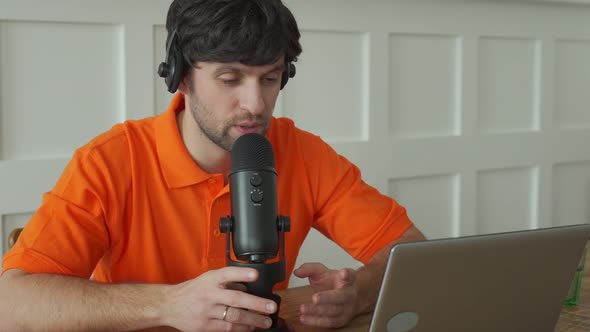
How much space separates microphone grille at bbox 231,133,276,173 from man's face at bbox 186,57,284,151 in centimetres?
22

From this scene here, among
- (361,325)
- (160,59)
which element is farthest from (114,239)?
(160,59)

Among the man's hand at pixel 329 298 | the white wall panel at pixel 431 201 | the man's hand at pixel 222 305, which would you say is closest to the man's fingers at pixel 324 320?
the man's hand at pixel 329 298

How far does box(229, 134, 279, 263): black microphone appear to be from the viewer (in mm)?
1192

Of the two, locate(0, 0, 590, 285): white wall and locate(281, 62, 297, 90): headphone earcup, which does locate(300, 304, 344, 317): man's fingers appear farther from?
locate(0, 0, 590, 285): white wall

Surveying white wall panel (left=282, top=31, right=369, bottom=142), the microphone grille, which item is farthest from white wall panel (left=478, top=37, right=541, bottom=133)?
the microphone grille

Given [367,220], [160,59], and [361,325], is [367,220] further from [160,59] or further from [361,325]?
[160,59]

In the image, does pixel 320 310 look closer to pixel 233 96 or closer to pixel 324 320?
pixel 324 320

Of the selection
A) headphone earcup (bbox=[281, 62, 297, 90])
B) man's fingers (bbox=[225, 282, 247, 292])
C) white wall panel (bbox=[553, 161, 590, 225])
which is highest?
headphone earcup (bbox=[281, 62, 297, 90])

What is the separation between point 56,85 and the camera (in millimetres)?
2021

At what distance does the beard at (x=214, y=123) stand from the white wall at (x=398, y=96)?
1.88 ft

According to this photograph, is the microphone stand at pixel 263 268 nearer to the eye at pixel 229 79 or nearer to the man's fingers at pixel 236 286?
the man's fingers at pixel 236 286

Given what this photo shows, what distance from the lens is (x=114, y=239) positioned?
157cm

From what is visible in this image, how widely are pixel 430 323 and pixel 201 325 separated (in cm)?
37

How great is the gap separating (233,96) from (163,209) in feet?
0.91
